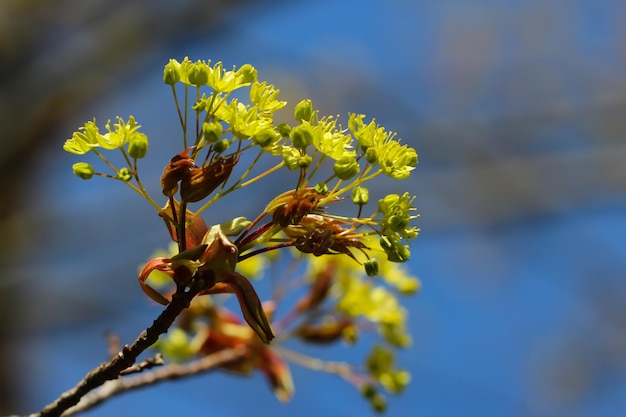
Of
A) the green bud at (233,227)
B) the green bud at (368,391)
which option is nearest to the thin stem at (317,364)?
the green bud at (368,391)

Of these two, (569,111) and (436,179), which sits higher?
(569,111)

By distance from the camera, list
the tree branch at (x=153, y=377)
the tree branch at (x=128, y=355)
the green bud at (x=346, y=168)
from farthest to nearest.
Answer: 1. the tree branch at (x=153, y=377)
2. the green bud at (x=346, y=168)
3. the tree branch at (x=128, y=355)

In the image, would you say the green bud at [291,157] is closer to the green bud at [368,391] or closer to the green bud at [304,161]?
the green bud at [304,161]

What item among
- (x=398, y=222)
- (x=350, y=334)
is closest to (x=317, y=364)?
(x=350, y=334)

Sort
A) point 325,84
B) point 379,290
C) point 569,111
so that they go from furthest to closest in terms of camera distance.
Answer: point 325,84
point 569,111
point 379,290

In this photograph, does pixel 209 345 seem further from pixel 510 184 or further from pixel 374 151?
pixel 510 184

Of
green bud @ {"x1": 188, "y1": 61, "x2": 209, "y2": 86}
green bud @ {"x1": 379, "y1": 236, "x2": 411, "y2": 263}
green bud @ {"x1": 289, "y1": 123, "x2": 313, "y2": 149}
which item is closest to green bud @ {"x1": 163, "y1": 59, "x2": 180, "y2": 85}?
green bud @ {"x1": 188, "y1": 61, "x2": 209, "y2": 86}

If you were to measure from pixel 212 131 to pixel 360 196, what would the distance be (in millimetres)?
299

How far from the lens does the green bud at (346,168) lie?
53.8 inches

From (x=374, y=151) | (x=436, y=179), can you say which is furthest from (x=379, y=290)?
(x=436, y=179)

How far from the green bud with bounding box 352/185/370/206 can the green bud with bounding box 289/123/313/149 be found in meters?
0.13

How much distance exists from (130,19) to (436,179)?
2517mm

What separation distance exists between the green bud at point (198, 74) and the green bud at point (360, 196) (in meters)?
0.34

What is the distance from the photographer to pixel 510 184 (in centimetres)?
583
